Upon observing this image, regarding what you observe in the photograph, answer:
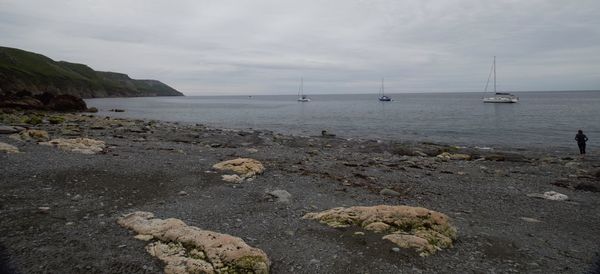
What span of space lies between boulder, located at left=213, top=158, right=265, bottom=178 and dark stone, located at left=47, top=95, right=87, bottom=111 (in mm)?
56534

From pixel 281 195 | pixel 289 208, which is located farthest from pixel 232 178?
pixel 289 208

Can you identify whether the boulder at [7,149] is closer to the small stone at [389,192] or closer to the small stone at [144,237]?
the small stone at [144,237]

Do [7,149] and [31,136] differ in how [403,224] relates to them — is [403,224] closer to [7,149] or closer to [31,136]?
[7,149]

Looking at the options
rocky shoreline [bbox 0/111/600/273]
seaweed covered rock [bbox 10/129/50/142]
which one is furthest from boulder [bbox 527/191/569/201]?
seaweed covered rock [bbox 10/129/50/142]

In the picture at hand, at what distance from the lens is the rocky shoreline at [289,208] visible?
7234 mm

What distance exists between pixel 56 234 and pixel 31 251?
79cm

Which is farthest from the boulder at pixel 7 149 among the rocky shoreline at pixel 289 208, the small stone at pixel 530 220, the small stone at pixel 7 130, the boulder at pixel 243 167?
the small stone at pixel 530 220

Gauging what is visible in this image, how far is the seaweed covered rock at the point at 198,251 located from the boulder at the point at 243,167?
6220mm

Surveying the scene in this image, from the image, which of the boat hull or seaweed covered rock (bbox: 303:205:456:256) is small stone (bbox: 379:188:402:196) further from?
the boat hull

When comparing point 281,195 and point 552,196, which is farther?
point 552,196

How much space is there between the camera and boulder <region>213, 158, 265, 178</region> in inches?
563

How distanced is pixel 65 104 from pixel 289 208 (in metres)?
64.6

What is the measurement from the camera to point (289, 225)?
9109 millimetres

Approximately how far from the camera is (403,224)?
8.84 meters
